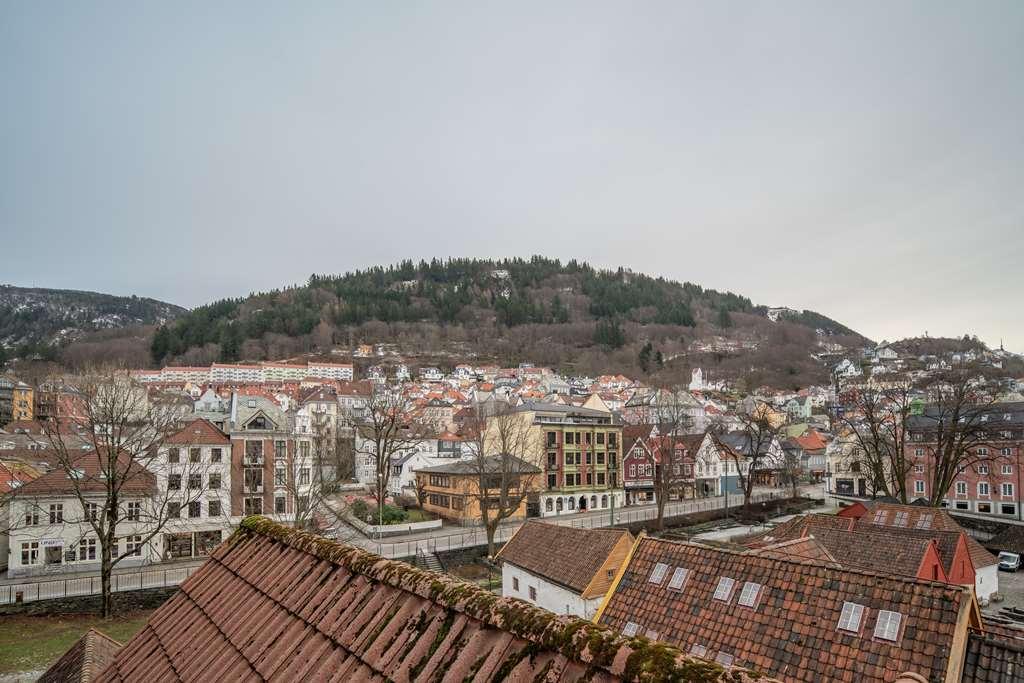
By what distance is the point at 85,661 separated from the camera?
859cm

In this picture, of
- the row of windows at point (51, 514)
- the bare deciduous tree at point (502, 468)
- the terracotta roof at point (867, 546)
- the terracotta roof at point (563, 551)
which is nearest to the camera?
the terracotta roof at point (867, 546)

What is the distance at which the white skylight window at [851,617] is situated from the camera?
407 inches

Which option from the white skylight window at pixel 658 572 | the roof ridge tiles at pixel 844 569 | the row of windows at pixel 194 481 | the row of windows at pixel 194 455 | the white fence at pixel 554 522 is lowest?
the white fence at pixel 554 522

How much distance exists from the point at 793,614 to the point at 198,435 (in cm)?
3161

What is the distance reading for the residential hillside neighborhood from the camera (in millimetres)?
9992

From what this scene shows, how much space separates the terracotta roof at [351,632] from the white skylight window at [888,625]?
32.8ft

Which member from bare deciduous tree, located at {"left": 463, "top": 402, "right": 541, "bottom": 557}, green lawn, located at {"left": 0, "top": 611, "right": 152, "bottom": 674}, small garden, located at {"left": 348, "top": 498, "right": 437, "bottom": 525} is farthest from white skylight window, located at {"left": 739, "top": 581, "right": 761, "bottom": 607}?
small garden, located at {"left": 348, "top": 498, "right": 437, "bottom": 525}

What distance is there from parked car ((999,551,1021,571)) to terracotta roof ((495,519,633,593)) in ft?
79.2

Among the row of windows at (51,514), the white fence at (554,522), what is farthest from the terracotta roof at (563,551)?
the row of windows at (51,514)

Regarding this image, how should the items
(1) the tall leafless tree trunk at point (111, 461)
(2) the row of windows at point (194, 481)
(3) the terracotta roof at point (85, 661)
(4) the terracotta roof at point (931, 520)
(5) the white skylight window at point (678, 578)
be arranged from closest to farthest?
(3) the terracotta roof at point (85, 661) < (5) the white skylight window at point (678, 578) < (1) the tall leafless tree trunk at point (111, 461) < (4) the terracotta roof at point (931, 520) < (2) the row of windows at point (194, 481)

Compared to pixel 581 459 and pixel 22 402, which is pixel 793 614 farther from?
pixel 22 402

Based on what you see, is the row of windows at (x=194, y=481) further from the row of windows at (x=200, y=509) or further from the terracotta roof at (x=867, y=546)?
the terracotta roof at (x=867, y=546)

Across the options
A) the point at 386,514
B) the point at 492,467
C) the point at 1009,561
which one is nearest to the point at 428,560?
the point at 386,514

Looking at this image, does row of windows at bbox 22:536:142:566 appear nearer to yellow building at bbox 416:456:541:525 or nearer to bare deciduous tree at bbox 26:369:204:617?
bare deciduous tree at bbox 26:369:204:617
